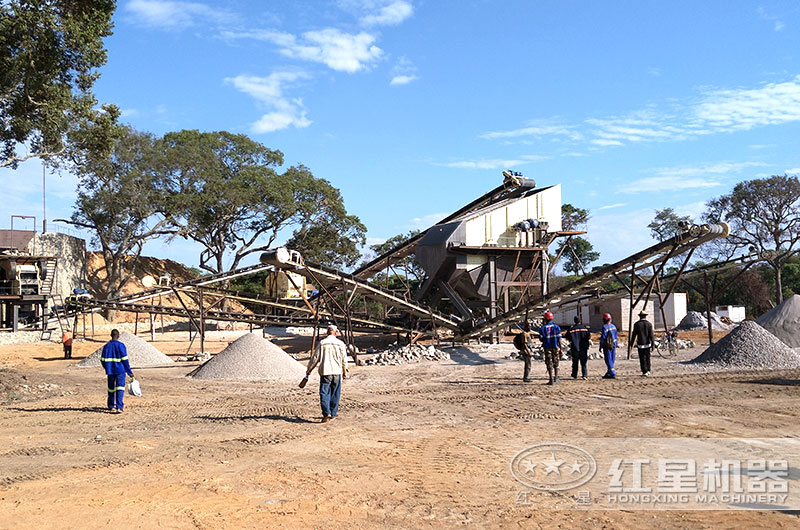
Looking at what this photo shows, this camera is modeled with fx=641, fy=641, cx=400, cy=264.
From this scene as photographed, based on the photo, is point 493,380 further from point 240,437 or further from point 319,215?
point 319,215

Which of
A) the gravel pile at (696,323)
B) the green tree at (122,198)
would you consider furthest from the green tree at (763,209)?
the green tree at (122,198)

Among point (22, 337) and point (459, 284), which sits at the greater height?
point (459, 284)

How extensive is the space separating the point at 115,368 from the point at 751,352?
599 inches

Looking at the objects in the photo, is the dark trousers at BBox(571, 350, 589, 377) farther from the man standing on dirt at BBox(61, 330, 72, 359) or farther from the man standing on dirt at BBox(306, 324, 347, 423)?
the man standing on dirt at BBox(61, 330, 72, 359)

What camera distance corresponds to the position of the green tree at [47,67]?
51.9 ft

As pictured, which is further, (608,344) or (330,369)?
(608,344)

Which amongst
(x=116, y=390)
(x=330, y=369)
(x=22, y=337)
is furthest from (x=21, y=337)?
(x=330, y=369)

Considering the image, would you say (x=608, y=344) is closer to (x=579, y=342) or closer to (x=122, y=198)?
(x=579, y=342)

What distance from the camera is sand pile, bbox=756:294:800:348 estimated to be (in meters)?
20.3

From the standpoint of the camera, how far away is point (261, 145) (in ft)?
156

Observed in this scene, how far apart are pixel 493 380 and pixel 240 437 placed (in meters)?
8.08

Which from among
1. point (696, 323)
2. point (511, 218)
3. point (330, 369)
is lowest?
point (330, 369)

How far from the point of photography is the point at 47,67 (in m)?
16.6

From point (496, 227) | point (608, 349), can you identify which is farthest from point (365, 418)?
point (496, 227)
